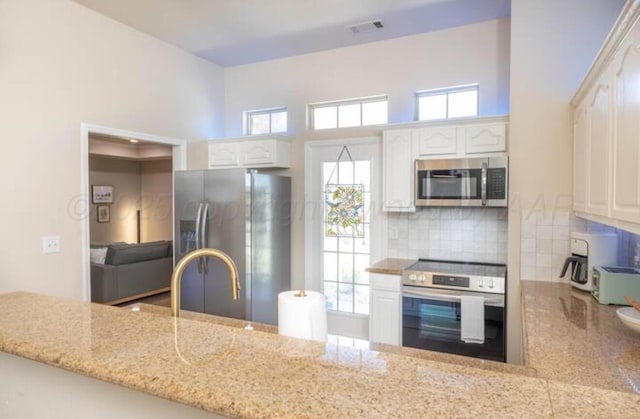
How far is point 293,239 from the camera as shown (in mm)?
4379

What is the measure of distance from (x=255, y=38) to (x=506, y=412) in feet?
12.8

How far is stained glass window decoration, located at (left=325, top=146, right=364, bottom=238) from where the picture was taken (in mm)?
4070

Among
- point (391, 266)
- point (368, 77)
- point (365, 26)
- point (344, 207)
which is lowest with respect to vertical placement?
point (391, 266)

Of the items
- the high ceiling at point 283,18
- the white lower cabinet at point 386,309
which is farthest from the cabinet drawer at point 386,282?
the high ceiling at point 283,18

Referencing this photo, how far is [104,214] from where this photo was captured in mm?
7762

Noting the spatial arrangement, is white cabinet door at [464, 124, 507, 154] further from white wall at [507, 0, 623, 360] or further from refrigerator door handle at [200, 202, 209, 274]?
refrigerator door handle at [200, 202, 209, 274]

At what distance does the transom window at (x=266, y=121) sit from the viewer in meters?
4.54

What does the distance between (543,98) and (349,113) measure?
1.88 metres

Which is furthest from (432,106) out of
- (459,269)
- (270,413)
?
(270,413)

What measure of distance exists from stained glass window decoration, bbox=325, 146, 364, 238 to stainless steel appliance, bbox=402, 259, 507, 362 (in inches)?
37.6

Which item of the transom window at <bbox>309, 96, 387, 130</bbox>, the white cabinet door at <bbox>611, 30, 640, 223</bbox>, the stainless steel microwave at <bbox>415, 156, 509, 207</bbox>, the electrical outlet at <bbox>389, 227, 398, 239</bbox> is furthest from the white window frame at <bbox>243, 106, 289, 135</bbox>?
the white cabinet door at <bbox>611, 30, 640, 223</bbox>

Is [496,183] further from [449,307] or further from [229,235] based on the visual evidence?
[229,235]

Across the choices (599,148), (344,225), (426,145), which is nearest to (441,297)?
(426,145)

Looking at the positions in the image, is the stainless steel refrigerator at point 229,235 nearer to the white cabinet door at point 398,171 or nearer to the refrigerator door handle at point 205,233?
the refrigerator door handle at point 205,233
